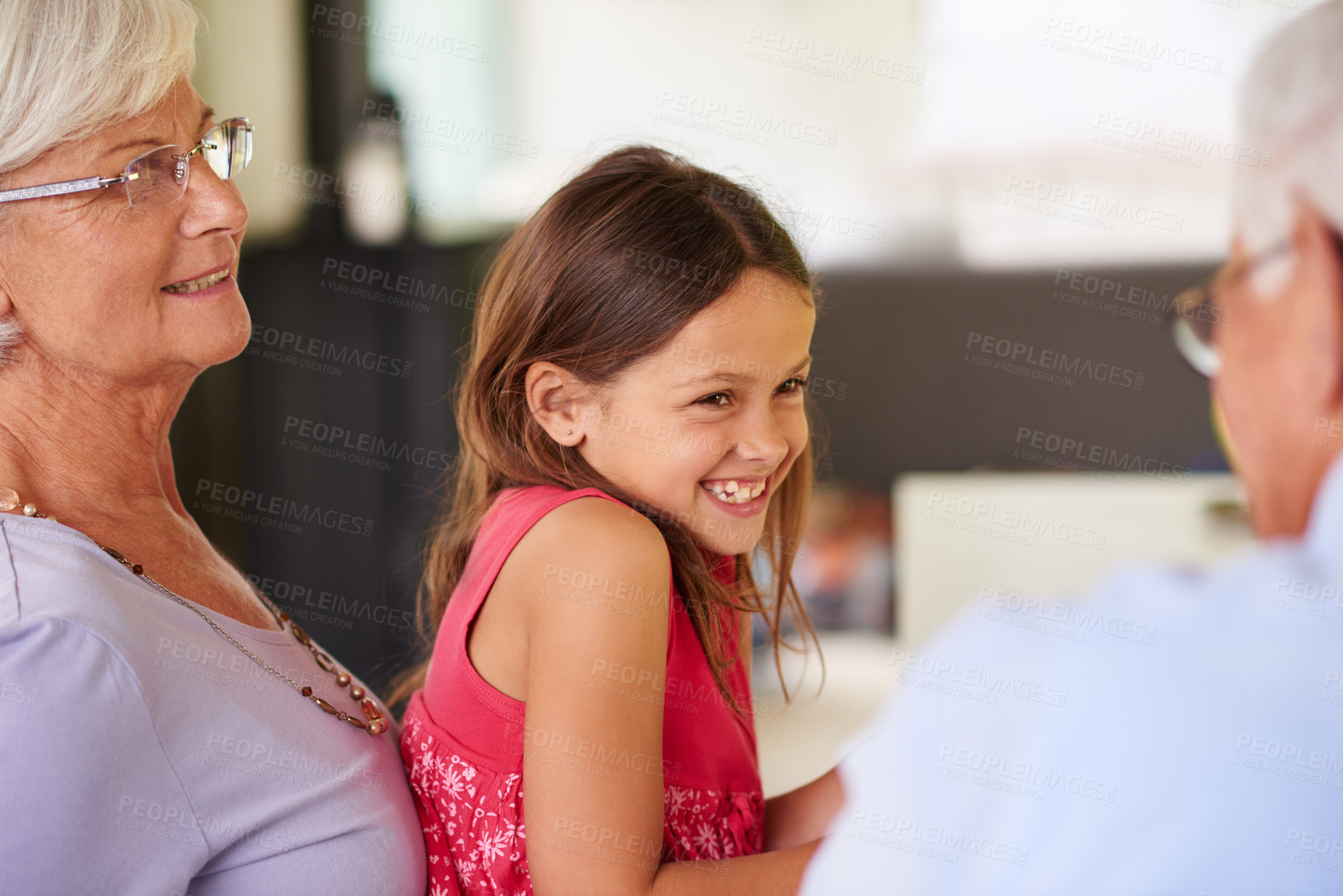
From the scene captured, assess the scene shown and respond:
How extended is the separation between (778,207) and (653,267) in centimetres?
33

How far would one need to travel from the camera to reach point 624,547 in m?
0.87

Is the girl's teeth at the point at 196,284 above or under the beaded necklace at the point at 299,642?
above

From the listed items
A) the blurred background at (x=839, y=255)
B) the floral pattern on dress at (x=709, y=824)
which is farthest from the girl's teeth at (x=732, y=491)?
the blurred background at (x=839, y=255)

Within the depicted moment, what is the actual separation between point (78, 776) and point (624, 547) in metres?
0.43

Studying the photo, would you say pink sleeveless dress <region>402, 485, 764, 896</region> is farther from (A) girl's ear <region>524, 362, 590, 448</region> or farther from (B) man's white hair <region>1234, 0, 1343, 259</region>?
(B) man's white hair <region>1234, 0, 1343, 259</region>

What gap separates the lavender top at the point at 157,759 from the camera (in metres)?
0.74

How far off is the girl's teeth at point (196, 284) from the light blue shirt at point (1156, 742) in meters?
0.82

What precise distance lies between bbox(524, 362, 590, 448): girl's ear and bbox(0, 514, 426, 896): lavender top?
0.34 meters

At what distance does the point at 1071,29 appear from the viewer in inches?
128

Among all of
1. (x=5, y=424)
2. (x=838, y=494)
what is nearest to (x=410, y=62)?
(x=838, y=494)

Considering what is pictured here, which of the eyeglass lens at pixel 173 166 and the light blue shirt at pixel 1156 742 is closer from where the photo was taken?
the light blue shirt at pixel 1156 742

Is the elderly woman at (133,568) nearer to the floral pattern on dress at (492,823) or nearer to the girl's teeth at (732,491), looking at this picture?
the floral pattern on dress at (492,823)

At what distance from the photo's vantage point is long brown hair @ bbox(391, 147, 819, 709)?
984 millimetres

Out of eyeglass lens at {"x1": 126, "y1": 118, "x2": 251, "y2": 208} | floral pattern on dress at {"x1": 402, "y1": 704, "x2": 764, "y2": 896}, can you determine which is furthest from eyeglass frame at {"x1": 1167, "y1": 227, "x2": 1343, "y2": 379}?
eyeglass lens at {"x1": 126, "y1": 118, "x2": 251, "y2": 208}
